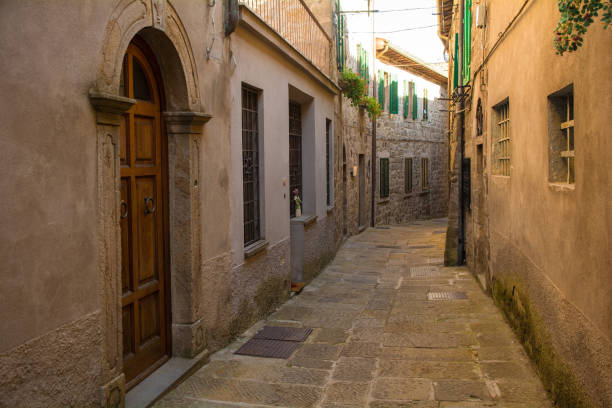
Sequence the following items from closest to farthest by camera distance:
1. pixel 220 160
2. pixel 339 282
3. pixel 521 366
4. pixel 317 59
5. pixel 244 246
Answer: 1. pixel 521 366
2. pixel 220 160
3. pixel 244 246
4. pixel 339 282
5. pixel 317 59

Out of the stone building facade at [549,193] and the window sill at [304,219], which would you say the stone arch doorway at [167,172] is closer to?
the stone building facade at [549,193]

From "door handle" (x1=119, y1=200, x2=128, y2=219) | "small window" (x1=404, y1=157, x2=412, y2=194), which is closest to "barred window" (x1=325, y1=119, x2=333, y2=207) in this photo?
"door handle" (x1=119, y1=200, x2=128, y2=219)

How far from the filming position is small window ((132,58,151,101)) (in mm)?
4605

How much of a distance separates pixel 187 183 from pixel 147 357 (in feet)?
4.51

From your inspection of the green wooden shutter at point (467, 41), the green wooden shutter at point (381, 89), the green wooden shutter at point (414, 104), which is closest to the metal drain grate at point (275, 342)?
the green wooden shutter at point (467, 41)

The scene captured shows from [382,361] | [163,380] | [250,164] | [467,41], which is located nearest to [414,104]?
[467,41]

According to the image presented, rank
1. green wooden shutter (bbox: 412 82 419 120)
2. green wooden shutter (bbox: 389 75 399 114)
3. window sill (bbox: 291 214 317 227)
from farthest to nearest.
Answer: green wooden shutter (bbox: 412 82 419 120) < green wooden shutter (bbox: 389 75 399 114) < window sill (bbox: 291 214 317 227)

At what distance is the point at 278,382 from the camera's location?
16.3 feet

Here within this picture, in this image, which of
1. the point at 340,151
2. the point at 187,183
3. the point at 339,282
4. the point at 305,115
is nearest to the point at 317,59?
the point at 305,115

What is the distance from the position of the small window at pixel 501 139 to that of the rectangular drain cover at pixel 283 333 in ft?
10.2

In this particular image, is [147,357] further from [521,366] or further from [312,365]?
[521,366]

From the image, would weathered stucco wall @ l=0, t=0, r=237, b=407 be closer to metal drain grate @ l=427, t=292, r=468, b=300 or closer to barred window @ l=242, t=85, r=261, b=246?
barred window @ l=242, t=85, r=261, b=246

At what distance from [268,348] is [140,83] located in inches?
108

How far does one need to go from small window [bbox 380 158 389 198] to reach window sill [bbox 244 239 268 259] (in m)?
12.4
